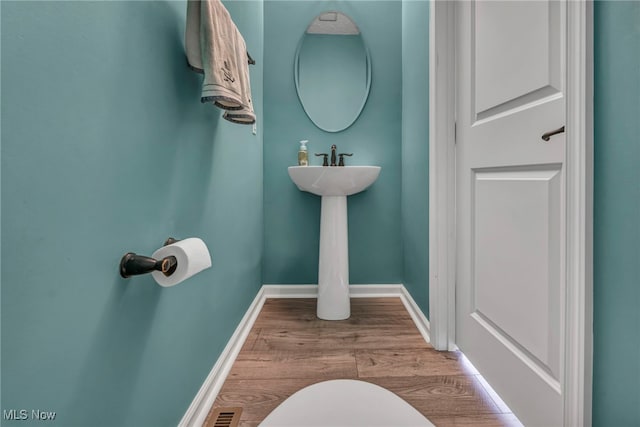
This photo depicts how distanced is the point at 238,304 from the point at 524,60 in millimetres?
1451

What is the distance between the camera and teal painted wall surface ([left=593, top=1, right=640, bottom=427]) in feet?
2.16

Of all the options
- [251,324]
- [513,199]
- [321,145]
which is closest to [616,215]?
[513,199]

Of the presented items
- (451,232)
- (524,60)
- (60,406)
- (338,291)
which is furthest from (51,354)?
(338,291)

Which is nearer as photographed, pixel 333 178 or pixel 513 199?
pixel 513 199

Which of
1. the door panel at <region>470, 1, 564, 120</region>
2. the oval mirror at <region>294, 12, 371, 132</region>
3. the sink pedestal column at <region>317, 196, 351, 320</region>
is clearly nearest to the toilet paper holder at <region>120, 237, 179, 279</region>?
the door panel at <region>470, 1, 564, 120</region>

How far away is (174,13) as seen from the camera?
915mm

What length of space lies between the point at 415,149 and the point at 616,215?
130cm

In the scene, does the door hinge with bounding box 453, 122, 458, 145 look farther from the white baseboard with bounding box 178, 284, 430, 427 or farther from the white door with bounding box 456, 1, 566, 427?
the white baseboard with bounding box 178, 284, 430, 427

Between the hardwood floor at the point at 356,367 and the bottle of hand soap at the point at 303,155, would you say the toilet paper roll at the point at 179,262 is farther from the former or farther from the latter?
the bottle of hand soap at the point at 303,155

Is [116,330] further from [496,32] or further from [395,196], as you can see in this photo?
[395,196]

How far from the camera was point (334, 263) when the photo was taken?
1.95 m

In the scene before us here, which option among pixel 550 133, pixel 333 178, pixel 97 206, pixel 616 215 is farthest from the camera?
pixel 333 178

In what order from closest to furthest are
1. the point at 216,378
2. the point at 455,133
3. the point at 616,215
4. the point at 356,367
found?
the point at 616,215
the point at 216,378
the point at 356,367
the point at 455,133

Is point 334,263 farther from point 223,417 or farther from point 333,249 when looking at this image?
point 223,417
